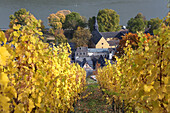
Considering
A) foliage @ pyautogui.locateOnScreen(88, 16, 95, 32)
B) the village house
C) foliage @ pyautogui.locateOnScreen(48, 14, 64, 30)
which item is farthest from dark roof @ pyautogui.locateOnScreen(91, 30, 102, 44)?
foliage @ pyautogui.locateOnScreen(48, 14, 64, 30)

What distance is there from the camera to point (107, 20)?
6131 cm

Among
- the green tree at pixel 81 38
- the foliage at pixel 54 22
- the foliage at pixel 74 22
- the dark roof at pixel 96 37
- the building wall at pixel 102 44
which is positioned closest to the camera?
the green tree at pixel 81 38

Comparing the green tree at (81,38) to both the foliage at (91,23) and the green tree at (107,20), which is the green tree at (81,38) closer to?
the foliage at (91,23)

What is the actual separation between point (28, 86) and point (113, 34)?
5845cm

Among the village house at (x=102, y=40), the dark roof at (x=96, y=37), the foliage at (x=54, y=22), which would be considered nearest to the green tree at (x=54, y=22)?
the foliage at (x=54, y=22)

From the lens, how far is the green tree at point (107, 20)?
61.4 m

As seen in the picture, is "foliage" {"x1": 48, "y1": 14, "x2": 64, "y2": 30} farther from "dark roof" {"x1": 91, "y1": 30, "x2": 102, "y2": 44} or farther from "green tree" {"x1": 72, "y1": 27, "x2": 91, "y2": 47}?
"green tree" {"x1": 72, "y1": 27, "x2": 91, "y2": 47}

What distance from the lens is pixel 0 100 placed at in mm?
1438

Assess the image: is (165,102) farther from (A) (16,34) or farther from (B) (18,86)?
(A) (16,34)

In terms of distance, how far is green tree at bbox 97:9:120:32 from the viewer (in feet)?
201


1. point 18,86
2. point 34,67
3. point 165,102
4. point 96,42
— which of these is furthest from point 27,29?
point 96,42

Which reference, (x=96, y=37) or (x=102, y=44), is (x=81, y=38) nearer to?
(x=96, y=37)

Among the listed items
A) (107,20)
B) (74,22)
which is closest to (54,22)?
(74,22)

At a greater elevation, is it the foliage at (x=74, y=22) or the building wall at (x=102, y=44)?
the foliage at (x=74, y=22)
